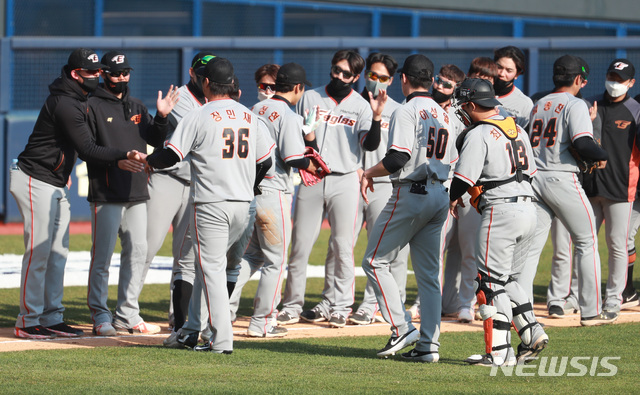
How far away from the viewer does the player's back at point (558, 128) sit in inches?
281

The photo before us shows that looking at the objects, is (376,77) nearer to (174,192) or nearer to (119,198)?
(174,192)

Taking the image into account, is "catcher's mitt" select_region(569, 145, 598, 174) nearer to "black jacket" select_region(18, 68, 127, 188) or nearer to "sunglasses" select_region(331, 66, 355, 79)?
"sunglasses" select_region(331, 66, 355, 79)

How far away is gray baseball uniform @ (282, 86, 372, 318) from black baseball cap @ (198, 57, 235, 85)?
166 cm

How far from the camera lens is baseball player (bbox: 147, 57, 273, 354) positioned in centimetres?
591

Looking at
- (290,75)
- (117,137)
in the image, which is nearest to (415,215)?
(290,75)

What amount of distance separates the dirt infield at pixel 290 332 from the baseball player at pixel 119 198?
254 millimetres

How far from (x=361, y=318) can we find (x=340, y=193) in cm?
106

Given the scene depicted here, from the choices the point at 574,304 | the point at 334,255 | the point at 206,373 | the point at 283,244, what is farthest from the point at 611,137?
the point at 206,373

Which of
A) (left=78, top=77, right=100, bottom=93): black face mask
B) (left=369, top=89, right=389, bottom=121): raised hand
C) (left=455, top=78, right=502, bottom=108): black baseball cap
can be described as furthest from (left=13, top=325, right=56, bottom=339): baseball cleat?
(left=455, top=78, right=502, bottom=108): black baseball cap

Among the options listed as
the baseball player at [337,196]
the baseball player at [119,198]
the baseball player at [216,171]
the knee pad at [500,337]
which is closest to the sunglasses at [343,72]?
the baseball player at [337,196]

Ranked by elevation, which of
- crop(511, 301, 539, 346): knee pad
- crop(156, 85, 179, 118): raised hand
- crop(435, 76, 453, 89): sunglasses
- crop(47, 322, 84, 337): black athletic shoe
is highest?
crop(435, 76, 453, 89): sunglasses

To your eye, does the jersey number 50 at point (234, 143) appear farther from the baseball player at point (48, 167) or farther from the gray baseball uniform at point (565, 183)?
the gray baseball uniform at point (565, 183)

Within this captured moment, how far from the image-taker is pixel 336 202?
25.2 ft

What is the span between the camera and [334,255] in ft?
25.5
